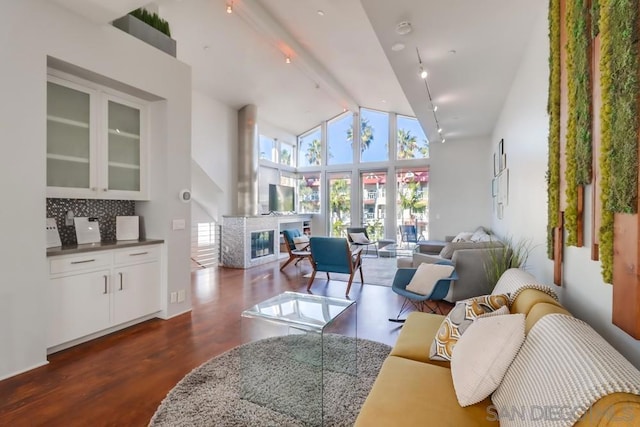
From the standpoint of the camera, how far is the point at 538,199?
2.57 metres

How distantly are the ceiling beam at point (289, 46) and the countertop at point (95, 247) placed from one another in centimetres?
342

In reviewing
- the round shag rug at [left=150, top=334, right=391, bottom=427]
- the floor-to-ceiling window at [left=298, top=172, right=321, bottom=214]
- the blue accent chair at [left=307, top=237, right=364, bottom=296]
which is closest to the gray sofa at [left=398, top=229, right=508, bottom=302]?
the blue accent chair at [left=307, top=237, right=364, bottom=296]

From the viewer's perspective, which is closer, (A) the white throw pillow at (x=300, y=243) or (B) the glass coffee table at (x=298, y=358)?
(B) the glass coffee table at (x=298, y=358)

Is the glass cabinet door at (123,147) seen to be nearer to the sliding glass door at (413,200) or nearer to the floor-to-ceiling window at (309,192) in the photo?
the floor-to-ceiling window at (309,192)

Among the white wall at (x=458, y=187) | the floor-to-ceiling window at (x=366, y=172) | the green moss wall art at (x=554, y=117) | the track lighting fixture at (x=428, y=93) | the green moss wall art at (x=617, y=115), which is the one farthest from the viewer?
the floor-to-ceiling window at (x=366, y=172)

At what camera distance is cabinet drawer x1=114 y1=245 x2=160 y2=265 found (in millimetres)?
3035

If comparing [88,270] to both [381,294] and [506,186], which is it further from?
[506,186]

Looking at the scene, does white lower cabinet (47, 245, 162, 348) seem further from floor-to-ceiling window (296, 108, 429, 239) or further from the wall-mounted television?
floor-to-ceiling window (296, 108, 429, 239)

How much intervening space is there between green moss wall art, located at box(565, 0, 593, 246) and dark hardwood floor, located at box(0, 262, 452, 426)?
1.87 metres

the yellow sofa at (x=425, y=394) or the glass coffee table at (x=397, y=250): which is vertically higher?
the yellow sofa at (x=425, y=394)

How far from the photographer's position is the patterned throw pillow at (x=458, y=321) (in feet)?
5.51

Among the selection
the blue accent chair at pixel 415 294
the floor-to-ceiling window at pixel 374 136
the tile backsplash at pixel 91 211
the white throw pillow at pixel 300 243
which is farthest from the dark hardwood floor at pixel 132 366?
the floor-to-ceiling window at pixel 374 136

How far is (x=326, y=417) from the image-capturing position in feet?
6.02

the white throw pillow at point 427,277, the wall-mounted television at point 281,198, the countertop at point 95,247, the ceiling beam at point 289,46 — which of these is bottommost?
the white throw pillow at point 427,277
